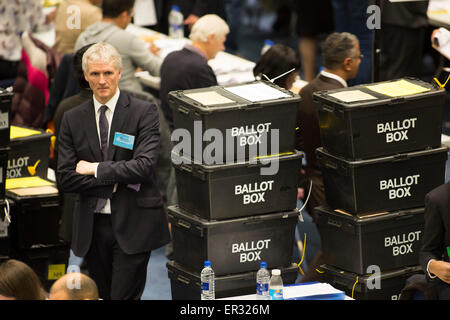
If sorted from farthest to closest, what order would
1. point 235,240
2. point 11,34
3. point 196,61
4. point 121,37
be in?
1. point 11,34
2. point 121,37
3. point 196,61
4. point 235,240

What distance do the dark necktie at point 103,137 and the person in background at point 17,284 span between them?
2.91 feet

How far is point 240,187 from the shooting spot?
614cm

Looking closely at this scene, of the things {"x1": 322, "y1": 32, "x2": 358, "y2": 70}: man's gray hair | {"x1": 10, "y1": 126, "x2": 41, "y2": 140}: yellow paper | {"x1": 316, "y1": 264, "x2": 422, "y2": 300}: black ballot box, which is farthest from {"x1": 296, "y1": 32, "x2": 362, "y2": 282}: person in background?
{"x1": 10, "y1": 126, "x2": 41, "y2": 140}: yellow paper

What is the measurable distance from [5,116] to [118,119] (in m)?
0.83

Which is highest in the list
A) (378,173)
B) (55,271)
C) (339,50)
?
(339,50)

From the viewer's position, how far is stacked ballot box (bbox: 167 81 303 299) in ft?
19.8

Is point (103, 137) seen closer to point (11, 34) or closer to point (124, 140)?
point (124, 140)

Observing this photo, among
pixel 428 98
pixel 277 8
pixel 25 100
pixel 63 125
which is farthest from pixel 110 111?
pixel 277 8

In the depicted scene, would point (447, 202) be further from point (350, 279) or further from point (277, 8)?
point (277, 8)

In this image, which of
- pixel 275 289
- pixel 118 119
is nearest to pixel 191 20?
pixel 118 119

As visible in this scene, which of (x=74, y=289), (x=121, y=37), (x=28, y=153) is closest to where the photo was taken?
(x=74, y=289)

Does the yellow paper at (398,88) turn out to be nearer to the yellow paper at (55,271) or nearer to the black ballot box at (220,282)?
the black ballot box at (220,282)

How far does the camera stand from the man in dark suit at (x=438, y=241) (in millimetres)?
5734
